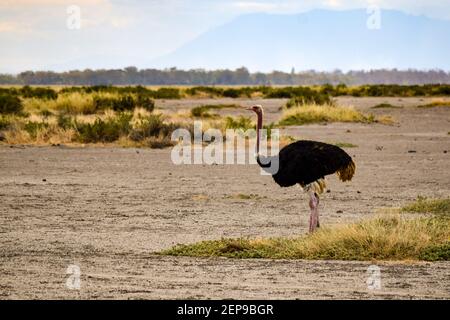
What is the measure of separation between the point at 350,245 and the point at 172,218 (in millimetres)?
4944

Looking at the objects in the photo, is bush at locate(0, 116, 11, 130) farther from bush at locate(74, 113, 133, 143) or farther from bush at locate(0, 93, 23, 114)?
bush at locate(0, 93, 23, 114)

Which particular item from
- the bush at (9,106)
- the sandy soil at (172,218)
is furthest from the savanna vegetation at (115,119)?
the sandy soil at (172,218)

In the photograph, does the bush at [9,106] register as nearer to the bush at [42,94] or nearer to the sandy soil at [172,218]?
the bush at [42,94]

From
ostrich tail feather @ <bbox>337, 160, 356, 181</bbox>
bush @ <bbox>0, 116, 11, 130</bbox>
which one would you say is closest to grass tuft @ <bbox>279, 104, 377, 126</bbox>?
bush @ <bbox>0, 116, 11, 130</bbox>

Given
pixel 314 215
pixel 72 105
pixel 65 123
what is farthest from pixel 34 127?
pixel 314 215

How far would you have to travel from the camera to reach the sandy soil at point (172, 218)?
11.4 m

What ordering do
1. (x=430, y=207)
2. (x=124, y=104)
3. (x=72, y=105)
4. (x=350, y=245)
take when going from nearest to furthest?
1. (x=350, y=245)
2. (x=430, y=207)
3. (x=72, y=105)
4. (x=124, y=104)

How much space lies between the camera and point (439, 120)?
47.0m

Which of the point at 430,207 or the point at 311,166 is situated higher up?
the point at 311,166

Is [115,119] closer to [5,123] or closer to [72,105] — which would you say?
[5,123]

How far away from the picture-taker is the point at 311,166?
15.1 m

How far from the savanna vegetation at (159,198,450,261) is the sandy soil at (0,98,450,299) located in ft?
1.30

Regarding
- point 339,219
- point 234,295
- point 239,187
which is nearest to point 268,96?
point 239,187

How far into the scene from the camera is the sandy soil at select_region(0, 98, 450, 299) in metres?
11.4
